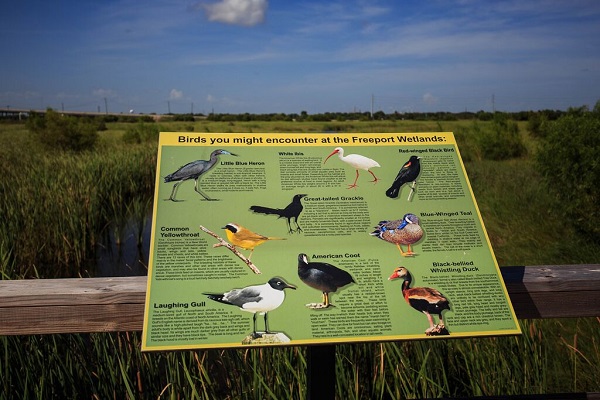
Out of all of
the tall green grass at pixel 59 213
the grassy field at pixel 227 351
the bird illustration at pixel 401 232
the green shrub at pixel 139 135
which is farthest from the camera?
the green shrub at pixel 139 135

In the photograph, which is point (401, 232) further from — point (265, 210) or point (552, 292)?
point (552, 292)

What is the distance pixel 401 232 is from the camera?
177cm

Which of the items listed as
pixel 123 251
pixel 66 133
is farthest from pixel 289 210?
pixel 66 133

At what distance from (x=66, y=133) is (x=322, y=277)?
697 inches

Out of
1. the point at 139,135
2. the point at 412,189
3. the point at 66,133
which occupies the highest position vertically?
the point at 139,135

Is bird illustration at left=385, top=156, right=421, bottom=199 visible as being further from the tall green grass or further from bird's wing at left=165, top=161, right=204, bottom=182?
the tall green grass

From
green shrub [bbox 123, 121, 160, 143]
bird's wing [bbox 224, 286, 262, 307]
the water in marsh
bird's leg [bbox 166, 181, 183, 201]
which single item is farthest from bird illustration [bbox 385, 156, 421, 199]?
green shrub [bbox 123, 121, 160, 143]

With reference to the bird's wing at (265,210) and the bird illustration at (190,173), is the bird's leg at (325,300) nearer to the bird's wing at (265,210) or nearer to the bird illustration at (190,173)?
the bird's wing at (265,210)

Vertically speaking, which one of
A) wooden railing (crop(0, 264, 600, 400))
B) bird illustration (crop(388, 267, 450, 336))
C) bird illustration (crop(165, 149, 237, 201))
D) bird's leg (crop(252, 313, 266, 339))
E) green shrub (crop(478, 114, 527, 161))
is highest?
green shrub (crop(478, 114, 527, 161))

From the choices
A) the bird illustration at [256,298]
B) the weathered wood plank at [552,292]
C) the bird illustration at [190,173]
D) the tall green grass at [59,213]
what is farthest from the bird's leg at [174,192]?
the tall green grass at [59,213]

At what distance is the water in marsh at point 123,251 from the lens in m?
7.30

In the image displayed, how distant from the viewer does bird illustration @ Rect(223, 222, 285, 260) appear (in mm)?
1684

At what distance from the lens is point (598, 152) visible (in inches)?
250

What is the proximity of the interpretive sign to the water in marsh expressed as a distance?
5512 millimetres
